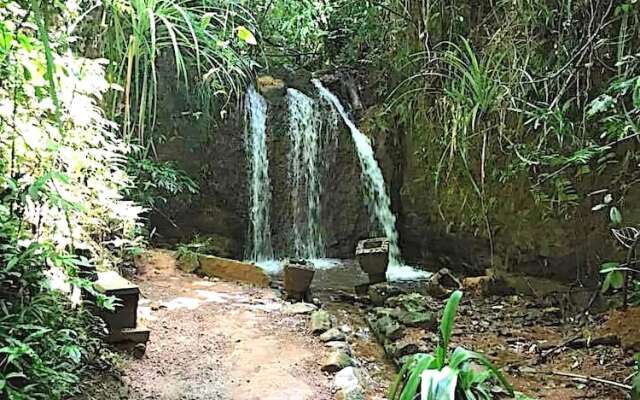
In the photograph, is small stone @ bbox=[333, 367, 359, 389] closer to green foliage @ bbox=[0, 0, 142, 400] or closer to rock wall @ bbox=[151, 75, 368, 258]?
green foliage @ bbox=[0, 0, 142, 400]

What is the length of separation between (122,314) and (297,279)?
60.0 inches

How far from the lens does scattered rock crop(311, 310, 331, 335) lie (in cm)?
299

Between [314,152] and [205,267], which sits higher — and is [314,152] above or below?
above

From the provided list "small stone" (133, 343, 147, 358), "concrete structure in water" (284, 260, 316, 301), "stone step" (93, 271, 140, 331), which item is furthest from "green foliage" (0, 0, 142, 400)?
"concrete structure in water" (284, 260, 316, 301)

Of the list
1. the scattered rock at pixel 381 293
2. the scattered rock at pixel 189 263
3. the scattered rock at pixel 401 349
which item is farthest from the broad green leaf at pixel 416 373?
the scattered rock at pixel 189 263

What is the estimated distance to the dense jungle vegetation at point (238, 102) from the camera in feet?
5.83

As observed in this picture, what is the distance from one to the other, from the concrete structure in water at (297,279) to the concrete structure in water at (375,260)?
89cm

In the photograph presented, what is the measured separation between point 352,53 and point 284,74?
0.74 meters

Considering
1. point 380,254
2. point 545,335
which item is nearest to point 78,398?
point 545,335

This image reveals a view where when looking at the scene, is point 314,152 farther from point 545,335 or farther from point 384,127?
point 545,335

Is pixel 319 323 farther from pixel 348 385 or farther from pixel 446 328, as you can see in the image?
pixel 446 328

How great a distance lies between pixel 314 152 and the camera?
20.1 ft

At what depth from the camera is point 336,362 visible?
253 centimetres

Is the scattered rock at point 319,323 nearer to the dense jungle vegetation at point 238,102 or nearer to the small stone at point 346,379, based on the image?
the small stone at point 346,379
